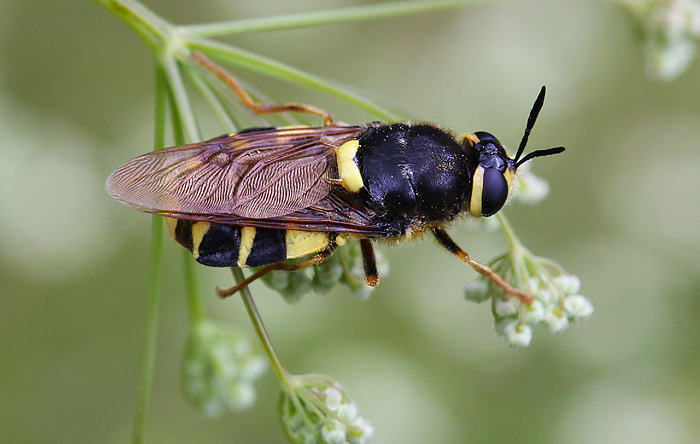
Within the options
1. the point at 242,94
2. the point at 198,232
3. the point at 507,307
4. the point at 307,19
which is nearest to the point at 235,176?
the point at 198,232

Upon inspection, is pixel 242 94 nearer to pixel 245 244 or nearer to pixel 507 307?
pixel 245 244

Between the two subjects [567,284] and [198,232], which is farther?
[567,284]

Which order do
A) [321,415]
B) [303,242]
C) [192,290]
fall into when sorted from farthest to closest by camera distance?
[192,290]
[303,242]
[321,415]

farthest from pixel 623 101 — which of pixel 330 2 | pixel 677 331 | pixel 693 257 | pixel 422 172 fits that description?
pixel 422 172

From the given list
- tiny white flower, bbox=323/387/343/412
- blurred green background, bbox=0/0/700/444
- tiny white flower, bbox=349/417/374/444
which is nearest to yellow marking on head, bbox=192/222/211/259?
tiny white flower, bbox=323/387/343/412

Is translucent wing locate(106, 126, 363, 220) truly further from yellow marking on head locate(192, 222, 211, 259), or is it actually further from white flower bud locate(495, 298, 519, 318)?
white flower bud locate(495, 298, 519, 318)

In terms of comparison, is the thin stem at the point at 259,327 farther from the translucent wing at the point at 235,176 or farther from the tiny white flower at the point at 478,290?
the tiny white flower at the point at 478,290
